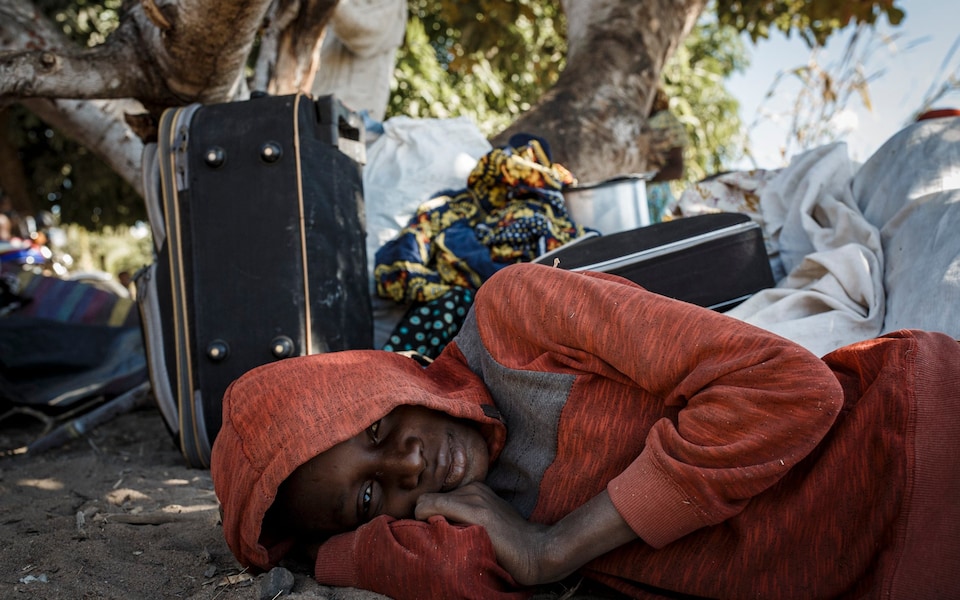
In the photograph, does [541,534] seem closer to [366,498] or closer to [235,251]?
[366,498]

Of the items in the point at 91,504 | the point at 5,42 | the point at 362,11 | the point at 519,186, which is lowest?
the point at 91,504

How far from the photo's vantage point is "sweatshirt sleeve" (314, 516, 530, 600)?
127cm

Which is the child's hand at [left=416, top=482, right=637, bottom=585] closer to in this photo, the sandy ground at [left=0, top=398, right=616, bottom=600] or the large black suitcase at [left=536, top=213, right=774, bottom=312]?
the sandy ground at [left=0, top=398, right=616, bottom=600]

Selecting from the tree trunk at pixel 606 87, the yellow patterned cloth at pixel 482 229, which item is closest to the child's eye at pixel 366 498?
the yellow patterned cloth at pixel 482 229

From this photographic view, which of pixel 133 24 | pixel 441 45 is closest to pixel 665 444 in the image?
pixel 133 24

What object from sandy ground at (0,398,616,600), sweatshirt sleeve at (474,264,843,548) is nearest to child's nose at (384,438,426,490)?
sandy ground at (0,398,616,600)

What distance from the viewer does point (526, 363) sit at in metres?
1.52

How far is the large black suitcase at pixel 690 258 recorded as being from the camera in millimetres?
2104

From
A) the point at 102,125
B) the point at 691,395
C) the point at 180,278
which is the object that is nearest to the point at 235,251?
the point at 180,278

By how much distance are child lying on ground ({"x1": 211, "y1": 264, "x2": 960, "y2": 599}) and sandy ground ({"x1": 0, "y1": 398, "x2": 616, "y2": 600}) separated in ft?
0.41

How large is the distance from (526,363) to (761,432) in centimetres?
50

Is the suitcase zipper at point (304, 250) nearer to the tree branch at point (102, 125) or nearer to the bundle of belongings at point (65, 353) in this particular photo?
the bundle of belongings at point (65, 353)

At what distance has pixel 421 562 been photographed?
1292 millimetres

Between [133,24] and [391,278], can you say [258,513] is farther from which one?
[133,24]
